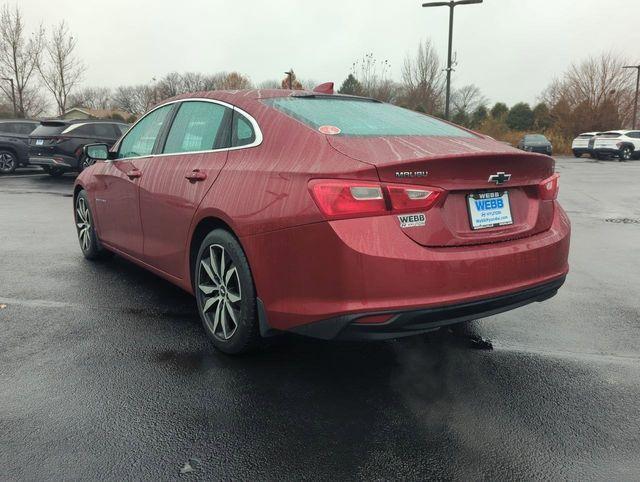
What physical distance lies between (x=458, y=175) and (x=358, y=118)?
2.90 ft

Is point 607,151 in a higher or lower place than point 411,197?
lower

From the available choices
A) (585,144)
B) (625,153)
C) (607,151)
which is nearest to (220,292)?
(607,151)

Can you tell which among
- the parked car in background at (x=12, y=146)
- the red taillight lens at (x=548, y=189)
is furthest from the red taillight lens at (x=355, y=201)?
the parked car in background at (x=12, y=146)

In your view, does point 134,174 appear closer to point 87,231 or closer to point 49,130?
point 87,231

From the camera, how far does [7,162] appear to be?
16.9 m

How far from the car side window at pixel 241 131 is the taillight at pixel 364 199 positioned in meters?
0.86

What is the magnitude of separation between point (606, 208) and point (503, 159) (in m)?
8.93

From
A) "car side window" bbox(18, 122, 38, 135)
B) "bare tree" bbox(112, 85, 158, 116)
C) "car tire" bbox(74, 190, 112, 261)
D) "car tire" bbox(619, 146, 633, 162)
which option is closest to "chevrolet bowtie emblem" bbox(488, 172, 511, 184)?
"car tire" bbox(74, 190, 112, 261)

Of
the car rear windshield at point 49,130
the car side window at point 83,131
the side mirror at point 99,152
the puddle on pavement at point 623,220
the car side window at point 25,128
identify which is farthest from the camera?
the car side window at point 25,128

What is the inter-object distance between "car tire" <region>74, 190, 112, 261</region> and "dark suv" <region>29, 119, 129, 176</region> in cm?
937

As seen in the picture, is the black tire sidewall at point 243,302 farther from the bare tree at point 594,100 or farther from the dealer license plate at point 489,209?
the bare tree at point 594,100

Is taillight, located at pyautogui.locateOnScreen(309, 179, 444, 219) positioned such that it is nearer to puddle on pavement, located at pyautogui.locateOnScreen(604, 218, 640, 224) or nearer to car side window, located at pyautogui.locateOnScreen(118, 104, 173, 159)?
car side window, located at pyautogui.locateOnScreen(118, 104, 173, 159)

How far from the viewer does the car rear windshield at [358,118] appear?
3.01 meters

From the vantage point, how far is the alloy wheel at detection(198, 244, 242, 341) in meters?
3.14
